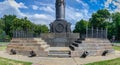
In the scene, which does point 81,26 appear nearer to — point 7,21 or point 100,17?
point 100,17

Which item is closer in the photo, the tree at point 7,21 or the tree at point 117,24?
the tree at point 117,24

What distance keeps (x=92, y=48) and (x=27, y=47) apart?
6228mm

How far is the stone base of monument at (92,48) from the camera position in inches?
771

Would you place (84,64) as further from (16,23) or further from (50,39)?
(16,23)

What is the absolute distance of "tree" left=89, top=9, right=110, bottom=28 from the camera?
81.1 m

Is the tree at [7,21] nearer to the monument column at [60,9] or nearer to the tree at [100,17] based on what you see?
the tree at [100,17]

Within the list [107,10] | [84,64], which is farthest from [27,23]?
[84,64]

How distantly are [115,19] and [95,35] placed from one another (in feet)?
193

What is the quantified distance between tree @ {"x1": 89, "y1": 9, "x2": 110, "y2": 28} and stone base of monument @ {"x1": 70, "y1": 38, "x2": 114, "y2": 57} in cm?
5986

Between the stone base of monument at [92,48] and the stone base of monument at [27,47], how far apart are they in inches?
117

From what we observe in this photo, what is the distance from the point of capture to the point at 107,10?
83.6 m

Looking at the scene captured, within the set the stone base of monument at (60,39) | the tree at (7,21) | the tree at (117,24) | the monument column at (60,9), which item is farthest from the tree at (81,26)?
the stone base of monument at (60,39)

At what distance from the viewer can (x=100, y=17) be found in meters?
82.1

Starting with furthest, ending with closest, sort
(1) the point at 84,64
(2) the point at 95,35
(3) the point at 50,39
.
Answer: (3) the point at 50,39 → (2) the point at 95,35 → (1) the point at 84,64
